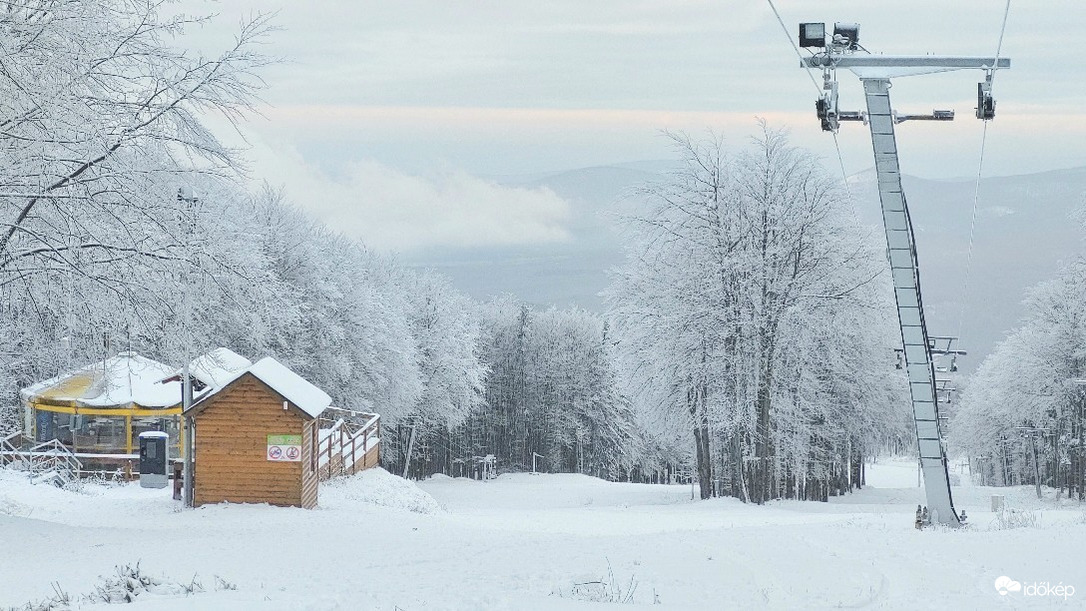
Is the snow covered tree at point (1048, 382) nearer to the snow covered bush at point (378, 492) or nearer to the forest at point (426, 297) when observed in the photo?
the forest at point (426, 297)

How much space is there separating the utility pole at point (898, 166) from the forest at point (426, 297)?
340 inches

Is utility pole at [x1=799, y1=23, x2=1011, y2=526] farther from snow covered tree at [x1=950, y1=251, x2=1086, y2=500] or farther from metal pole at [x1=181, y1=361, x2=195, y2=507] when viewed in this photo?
snow covered tree at [x1=950, y1=251, x2=1086, y2=500]

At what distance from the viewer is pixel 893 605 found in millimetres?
10273

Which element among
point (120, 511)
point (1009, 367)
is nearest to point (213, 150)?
point (120, 511)

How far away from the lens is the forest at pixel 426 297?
14.4 metres

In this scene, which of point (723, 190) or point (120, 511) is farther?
point (723, 190)

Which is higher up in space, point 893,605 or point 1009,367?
point 1009,367

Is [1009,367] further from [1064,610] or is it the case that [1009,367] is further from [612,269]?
[1064,610]

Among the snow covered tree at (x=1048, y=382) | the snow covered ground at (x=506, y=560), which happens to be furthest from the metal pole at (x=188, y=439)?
the snow covered tree at (x=1048, y=382)

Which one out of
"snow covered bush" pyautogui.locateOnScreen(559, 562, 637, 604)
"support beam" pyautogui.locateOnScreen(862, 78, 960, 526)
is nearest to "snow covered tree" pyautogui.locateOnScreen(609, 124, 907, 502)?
"support beam" pyautogui.locateOnScreen(862, 78, 960, 526)

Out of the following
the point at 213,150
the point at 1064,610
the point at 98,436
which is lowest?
the point at 1064,610

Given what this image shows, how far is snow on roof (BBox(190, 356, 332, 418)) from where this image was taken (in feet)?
73.0

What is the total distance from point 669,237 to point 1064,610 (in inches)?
886

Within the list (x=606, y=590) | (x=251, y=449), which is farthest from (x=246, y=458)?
(x=606, y=590)
